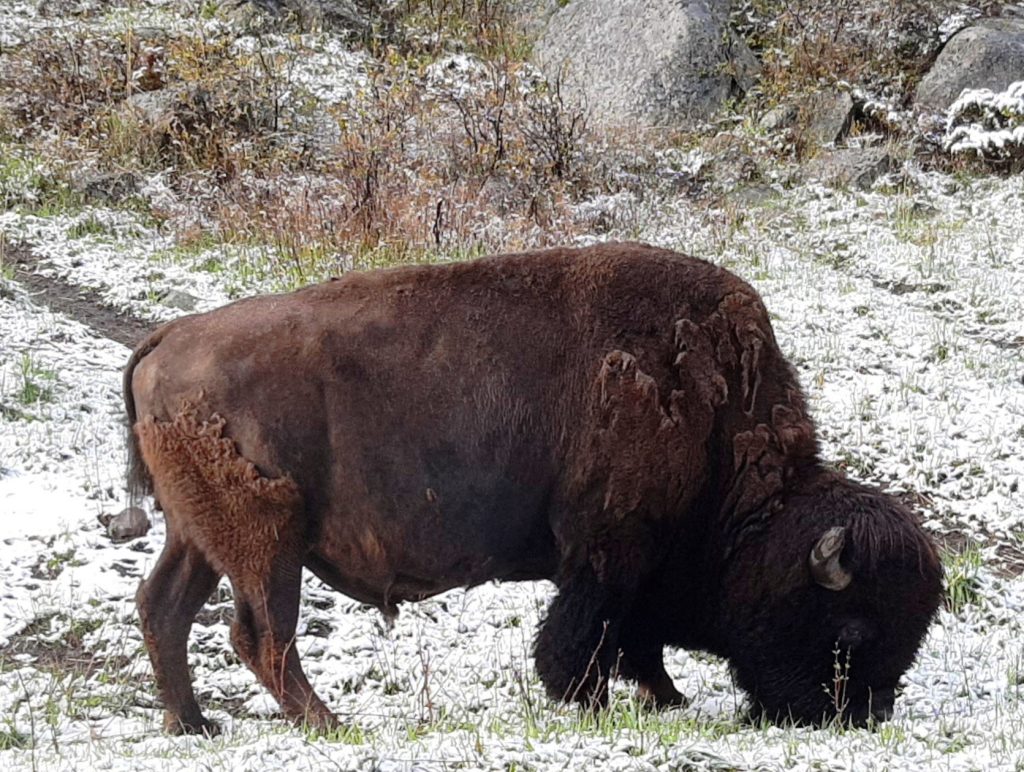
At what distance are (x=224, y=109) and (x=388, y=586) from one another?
8.98 m

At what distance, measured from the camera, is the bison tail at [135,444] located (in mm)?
4820

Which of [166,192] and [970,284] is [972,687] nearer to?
[970,284]

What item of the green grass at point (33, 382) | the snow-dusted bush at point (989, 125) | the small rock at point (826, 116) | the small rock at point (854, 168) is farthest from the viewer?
the small rock at point (826, 116)

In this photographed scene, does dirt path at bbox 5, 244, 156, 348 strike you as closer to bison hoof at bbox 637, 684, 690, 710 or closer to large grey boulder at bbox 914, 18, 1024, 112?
bison hoof at bbox 637, 684, 690, 710

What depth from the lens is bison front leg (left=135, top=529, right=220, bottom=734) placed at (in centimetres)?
475

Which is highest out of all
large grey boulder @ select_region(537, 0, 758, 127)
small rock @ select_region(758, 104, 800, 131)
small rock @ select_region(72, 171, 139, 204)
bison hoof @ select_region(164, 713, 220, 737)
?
large grey boulder @ select_region(537, 0, 758, 127)

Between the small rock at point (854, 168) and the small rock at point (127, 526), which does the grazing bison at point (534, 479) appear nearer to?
the small rock at point (127, 526)

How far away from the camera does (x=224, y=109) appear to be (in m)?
12.8

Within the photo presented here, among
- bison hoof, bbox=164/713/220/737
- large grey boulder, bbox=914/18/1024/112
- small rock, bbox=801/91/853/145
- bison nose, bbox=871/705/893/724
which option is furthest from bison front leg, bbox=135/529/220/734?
large grey boulder, bbox=914/18/1024/112

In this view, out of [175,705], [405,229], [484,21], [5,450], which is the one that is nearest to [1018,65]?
[484,21]

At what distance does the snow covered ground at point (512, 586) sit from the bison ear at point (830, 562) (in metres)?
0.59

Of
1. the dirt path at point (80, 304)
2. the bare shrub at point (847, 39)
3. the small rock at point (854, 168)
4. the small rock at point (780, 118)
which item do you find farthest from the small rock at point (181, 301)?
the bare shrub at point (847, 39)

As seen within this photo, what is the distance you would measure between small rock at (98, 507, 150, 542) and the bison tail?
1591 mm

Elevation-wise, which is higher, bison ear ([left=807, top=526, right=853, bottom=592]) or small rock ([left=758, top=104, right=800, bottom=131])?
small rock ([left=758, top=104, right=800, bottom=131])
